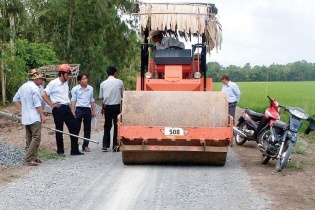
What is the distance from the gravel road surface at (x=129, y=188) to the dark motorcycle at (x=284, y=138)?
26.2 inches

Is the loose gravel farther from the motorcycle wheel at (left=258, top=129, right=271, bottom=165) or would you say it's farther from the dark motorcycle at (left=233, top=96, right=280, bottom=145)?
the dark motorcycle at (left=233, top=96, right=280, bottom=145)

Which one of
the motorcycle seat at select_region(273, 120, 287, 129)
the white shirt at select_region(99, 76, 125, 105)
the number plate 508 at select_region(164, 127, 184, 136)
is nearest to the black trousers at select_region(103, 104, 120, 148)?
the white shirt at select_region(99, 76, 125, 105)

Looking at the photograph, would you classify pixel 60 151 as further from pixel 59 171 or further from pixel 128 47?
pixel 128 47

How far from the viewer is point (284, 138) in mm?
11188

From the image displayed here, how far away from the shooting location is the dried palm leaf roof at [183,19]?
42.5 ft

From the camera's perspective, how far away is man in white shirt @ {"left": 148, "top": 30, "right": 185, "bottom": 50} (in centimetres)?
1337

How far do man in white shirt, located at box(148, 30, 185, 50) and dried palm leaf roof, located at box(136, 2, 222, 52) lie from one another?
Answer: 0.53 ft

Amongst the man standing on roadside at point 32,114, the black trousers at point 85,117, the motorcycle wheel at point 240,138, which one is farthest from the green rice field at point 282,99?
the man standing on roadside at point 32,114

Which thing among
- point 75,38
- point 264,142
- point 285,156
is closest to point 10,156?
point 264,142

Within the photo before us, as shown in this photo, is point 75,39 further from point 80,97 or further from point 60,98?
point 60,98

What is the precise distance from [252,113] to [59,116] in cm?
520

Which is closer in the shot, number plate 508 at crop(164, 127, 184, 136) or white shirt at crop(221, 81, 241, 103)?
number plate 508 at crop(164, 127, 184, 136)

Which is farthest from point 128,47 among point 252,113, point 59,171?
point 59,171

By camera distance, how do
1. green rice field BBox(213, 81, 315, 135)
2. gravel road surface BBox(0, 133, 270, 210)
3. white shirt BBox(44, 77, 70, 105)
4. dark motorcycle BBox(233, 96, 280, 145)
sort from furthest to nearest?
1. green rice field BBox(213, 81, 315, 135)
2. dark motorcycle BBox(233, 96, 280, 145)
3. white shirt BBox(44, 77, 70, 105)
4. gravel road surface BBox(0, 133, 270, 210)
